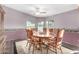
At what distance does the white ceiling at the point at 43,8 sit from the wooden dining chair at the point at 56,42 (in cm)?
24

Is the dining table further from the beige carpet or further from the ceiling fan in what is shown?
the ceiling fan

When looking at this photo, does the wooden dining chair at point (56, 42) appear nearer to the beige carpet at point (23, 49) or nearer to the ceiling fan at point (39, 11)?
the beige carpet at point (23, 49)

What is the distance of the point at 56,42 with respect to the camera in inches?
64.4

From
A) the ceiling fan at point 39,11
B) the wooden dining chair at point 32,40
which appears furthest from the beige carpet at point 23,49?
the ceiling fan at point 39,11

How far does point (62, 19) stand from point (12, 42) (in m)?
0.66

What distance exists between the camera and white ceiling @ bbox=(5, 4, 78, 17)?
5.08ft

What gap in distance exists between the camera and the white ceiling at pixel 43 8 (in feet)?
5.08

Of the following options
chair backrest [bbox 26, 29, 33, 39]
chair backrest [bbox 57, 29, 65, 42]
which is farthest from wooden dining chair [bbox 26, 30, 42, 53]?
chair backrest [bbox 57, 29, 65, 42]

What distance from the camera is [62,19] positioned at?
1.59m

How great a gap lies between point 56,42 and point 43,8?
45cm

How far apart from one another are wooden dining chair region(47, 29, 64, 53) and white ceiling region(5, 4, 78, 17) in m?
0.24

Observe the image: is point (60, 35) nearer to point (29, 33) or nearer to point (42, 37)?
point (42, 37)
